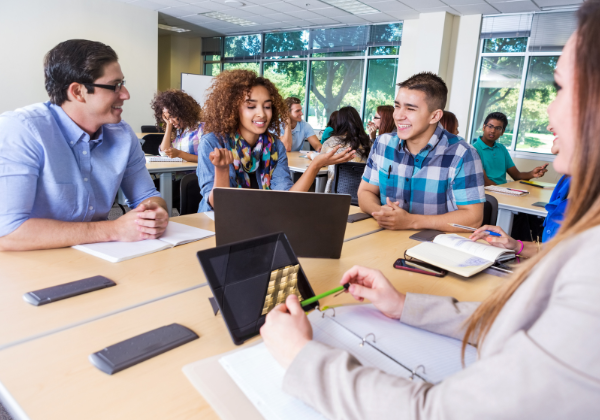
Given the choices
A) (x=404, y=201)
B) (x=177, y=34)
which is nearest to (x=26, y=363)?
(x=404, y=201)

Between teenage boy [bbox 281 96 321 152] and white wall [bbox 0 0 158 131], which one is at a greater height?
white wall [bbox 0 0 158 131]

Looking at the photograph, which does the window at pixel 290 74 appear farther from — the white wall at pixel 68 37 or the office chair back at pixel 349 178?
the office chair back at pixel 349 178

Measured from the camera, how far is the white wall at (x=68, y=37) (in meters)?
6.76

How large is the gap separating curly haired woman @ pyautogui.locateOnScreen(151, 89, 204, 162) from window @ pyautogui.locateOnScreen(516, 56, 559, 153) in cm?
560

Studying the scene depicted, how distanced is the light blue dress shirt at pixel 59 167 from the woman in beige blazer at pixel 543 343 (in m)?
1.16

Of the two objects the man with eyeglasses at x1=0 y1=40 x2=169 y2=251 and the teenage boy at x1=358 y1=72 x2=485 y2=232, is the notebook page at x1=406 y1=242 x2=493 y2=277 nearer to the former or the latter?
the teenage boy at x1=358 y1=72 x2=485 y2=232

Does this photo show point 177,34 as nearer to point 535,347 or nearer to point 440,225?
point 440,225

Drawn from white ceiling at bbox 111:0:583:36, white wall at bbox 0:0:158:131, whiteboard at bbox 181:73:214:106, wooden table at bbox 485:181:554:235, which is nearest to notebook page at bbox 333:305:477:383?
wooden table at bbox 485:181:554:235

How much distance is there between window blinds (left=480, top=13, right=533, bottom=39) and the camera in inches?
264

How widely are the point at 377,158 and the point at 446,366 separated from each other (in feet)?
5.67

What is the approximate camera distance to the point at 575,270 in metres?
0.45

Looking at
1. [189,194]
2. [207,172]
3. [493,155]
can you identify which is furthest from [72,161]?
[493,155]

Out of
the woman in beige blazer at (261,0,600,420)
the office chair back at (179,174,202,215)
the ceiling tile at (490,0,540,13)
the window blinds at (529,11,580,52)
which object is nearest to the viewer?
the woman in beige blazer at (261,0,600,420)

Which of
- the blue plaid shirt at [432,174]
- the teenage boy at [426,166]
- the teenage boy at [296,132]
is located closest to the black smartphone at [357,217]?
the teenage boy at [426,166]
